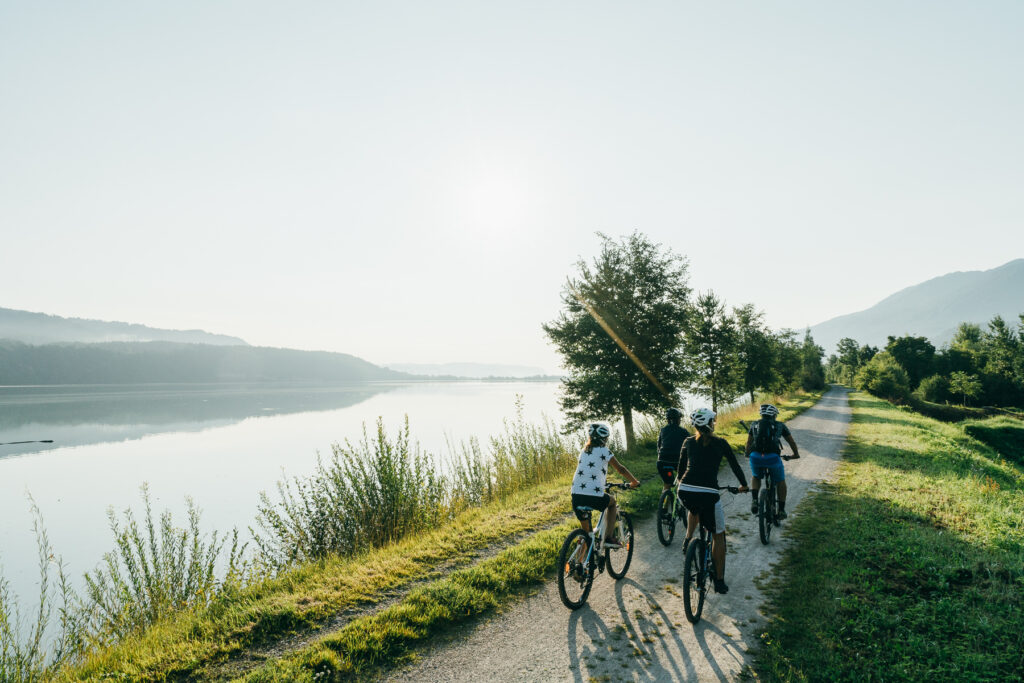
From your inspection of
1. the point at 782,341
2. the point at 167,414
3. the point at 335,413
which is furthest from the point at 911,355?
the point at 167,414

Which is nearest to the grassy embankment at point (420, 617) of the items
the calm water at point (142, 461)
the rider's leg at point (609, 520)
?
the rider's leg at point (609, 520)

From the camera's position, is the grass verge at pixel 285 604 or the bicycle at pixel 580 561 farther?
the bicycle at pixel 580 561

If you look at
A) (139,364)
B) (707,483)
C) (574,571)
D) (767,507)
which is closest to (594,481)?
(574,571)

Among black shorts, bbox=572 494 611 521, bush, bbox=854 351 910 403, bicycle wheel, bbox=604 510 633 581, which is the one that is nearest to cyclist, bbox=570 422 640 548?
black shorts, bbox=572 494 611 521

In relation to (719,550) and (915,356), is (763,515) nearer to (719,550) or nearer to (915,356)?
(719,550)

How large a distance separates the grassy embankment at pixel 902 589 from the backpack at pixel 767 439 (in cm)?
181

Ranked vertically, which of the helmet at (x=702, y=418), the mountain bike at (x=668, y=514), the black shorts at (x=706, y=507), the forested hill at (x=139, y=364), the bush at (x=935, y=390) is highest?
the forested hill at (x=139, y=364)

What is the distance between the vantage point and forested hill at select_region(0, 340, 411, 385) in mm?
126938

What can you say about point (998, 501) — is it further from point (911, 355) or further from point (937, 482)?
point (911, 355)

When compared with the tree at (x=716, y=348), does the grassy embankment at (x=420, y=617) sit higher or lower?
lower

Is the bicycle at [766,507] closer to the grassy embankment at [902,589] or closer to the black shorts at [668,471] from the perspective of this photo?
the grassy embankment at [902,589]

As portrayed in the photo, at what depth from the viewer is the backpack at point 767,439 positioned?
9.24m

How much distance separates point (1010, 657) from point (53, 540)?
24646 mm

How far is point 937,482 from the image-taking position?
1289 centimetres
